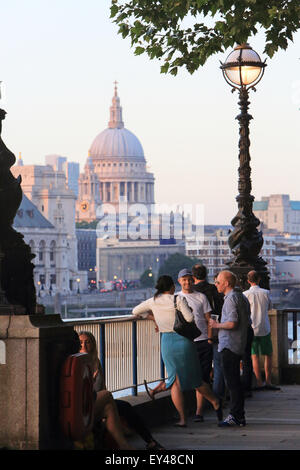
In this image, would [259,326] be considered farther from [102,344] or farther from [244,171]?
[102,344]

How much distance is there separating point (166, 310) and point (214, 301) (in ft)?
4.41

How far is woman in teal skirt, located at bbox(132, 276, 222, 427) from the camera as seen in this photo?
9.98 meters

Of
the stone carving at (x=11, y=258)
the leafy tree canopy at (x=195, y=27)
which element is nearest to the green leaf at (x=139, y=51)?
the leafy tree canopy at (x=195, y=27)

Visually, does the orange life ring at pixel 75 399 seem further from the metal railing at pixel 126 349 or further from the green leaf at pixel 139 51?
the green leaf at pixel 139 51

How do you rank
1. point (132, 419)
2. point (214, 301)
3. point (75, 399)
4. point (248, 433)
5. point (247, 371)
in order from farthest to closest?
1. point (247, 371)
2. point (214, 301)
3. point (248, 433)
4. point (132, 419)
5. point (75, 399)

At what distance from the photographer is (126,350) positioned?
35.9ft

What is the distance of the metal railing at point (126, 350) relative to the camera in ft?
33.5

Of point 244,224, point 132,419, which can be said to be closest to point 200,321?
point 132,419

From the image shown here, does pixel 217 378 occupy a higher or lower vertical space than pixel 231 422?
higher

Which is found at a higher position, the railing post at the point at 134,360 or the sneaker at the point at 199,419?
the railing post at the point at 134,360

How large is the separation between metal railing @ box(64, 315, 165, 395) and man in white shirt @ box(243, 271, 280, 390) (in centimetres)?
204

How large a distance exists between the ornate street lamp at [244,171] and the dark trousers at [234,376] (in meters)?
4.52

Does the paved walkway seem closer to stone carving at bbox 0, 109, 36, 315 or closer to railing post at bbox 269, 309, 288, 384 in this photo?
stone carving at bbox 0, 109, 36, 315
